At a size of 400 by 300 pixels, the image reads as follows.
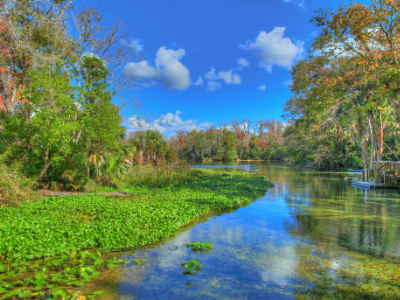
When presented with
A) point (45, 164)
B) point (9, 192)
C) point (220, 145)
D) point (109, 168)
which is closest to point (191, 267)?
point (9, 192)

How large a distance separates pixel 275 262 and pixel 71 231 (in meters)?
4.16

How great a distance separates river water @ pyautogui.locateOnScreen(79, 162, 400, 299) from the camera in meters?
3.62

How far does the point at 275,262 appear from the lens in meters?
4.63

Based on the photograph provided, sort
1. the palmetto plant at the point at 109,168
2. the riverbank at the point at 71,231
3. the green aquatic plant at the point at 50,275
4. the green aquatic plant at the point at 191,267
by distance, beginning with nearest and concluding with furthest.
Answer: the green aquatic plant at the point at 50,275
the riverbank at the point at 71,231
the green aquatic plant at the point at 191,267
the palmetto plant at the point at 109,168

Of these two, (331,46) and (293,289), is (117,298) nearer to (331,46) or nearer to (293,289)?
(293,289)

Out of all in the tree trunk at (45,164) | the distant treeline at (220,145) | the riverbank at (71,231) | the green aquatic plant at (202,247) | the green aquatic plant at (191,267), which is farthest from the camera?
the distant treeline at (220,145)

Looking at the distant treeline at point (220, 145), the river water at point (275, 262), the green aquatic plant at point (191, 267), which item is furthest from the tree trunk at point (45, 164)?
the distant treeline at point (220, 145)

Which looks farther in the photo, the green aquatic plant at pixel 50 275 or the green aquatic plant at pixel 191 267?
the green aquatic plant at pixel 191 267

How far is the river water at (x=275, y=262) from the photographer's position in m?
3.62

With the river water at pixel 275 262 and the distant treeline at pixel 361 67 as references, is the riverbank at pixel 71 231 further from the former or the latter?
the distant treeline at pixel 361 67

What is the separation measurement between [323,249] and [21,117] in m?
10.5

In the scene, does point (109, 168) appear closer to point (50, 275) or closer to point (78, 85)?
point (78, 85)

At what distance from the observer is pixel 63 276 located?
3883mm

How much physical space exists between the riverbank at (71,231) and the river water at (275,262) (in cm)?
39
